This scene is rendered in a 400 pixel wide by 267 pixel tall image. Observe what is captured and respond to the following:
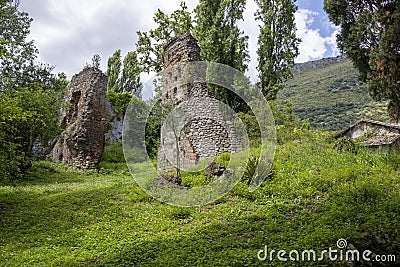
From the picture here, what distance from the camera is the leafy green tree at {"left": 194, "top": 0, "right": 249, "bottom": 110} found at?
17.9 meters

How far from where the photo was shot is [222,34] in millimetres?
18031

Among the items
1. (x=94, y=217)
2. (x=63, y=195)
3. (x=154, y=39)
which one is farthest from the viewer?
(x=154, y=39)

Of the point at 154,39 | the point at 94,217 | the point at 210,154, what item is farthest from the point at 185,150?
the point at 154,39

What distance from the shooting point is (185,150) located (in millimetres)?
13422

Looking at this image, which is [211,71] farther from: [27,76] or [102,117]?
[27,76]

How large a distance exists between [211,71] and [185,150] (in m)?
5.44

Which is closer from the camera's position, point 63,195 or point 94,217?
point 94,217

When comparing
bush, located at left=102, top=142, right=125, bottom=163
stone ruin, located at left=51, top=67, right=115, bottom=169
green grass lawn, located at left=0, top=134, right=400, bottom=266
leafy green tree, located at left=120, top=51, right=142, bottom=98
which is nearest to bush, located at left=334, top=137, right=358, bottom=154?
green grass lawn, located at left=0, top=134, right=400, bottom=266

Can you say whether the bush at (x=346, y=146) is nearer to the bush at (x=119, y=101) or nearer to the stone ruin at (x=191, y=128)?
the stone ruin at (x=191, y=128)

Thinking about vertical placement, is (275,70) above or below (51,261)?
above

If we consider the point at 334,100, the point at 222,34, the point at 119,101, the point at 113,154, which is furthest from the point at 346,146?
the point at 334,100

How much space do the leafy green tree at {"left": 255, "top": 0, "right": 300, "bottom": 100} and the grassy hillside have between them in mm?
18996

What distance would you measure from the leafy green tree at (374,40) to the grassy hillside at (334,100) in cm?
2539

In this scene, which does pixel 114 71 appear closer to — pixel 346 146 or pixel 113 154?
pixel 113 154
